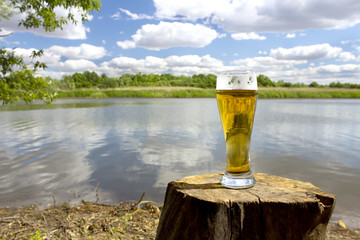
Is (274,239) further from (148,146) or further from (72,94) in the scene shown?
(72,94)

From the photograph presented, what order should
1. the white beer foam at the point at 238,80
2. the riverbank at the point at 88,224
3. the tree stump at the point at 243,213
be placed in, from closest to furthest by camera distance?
the tree stump at the point at 243,213, the white beer foam at the point at 238,80, the riverbank at the point at 88,224

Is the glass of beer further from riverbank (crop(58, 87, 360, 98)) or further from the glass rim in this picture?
riverbank (crop(58, 87, 360, 98))

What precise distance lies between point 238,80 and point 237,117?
0.72 feet

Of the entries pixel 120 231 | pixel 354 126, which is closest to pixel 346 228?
pixel 120 231

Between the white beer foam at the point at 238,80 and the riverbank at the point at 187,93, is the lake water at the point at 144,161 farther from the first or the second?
the riverbank at the point at 187,93

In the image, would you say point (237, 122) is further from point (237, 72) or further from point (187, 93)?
point (187, 93)

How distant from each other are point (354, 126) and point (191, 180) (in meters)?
12.5

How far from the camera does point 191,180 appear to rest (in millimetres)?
1685

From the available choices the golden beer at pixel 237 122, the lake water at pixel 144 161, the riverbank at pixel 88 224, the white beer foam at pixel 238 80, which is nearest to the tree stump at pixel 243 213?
the golden beer at pixel 237 122

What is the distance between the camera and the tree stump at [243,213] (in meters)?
1.35

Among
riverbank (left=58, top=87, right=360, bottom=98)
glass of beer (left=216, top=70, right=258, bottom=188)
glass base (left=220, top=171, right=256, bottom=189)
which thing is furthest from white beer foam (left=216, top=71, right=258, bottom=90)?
riverbank (left=58, top=87, right=360, bottom=98)

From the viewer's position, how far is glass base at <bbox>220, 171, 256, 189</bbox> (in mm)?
1561

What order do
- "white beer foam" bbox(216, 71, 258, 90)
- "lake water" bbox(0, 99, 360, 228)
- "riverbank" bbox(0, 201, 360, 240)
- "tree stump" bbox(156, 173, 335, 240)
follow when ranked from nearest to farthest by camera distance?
"tree stump" bbox(156, 173, 335, 240)
"white beer foam" bbox(216, 71, 258, 90)
"riverbank" bbox(0, 201, 360, 240)
"lake water" bbox(0, 99, 360, 228)

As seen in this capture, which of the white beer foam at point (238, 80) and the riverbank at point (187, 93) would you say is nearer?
the white beer foam at point (238, 80)
